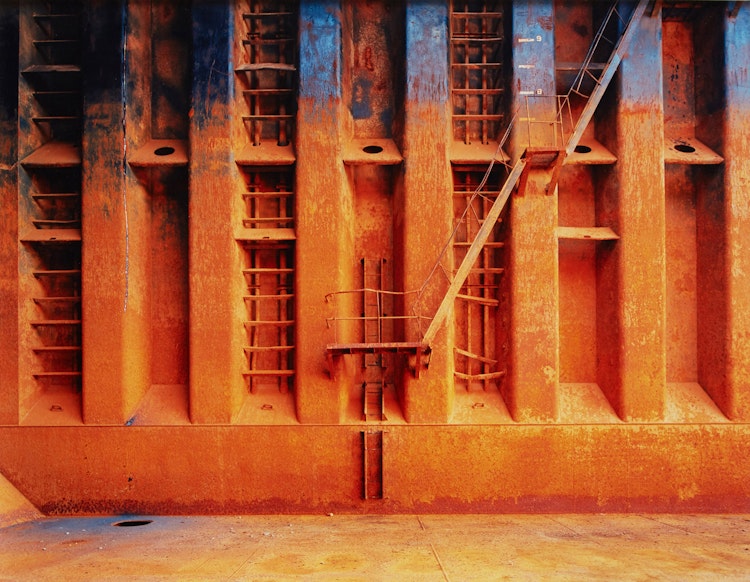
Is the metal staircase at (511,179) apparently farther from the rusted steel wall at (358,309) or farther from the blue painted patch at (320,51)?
the blue painted patch at (320,51)

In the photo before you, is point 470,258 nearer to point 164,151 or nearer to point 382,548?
point 382,548

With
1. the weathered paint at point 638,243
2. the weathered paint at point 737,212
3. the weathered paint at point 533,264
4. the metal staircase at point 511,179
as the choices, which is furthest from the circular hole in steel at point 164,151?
the weathered paint at point 737,212

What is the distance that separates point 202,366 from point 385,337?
278 centimetres

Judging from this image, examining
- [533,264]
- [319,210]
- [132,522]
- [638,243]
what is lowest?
[132,522]

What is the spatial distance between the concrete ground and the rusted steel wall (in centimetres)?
45

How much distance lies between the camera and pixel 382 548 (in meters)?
6.27

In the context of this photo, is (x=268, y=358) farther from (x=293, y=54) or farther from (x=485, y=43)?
(x=485, y=43)

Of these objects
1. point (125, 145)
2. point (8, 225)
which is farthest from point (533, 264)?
point (8, 225)

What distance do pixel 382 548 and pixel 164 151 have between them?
653 cm

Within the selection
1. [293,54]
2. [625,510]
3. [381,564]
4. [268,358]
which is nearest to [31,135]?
[293,54]

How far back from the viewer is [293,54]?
8.70m

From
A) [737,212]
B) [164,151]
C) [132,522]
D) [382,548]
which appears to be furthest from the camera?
[164,151]

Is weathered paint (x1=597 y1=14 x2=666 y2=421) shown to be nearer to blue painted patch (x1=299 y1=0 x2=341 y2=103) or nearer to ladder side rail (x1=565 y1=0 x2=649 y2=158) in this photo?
ladder side rail (x1=565 y1=0 x2=649 y2=158)

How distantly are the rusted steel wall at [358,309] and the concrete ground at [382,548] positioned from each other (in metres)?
0.45
